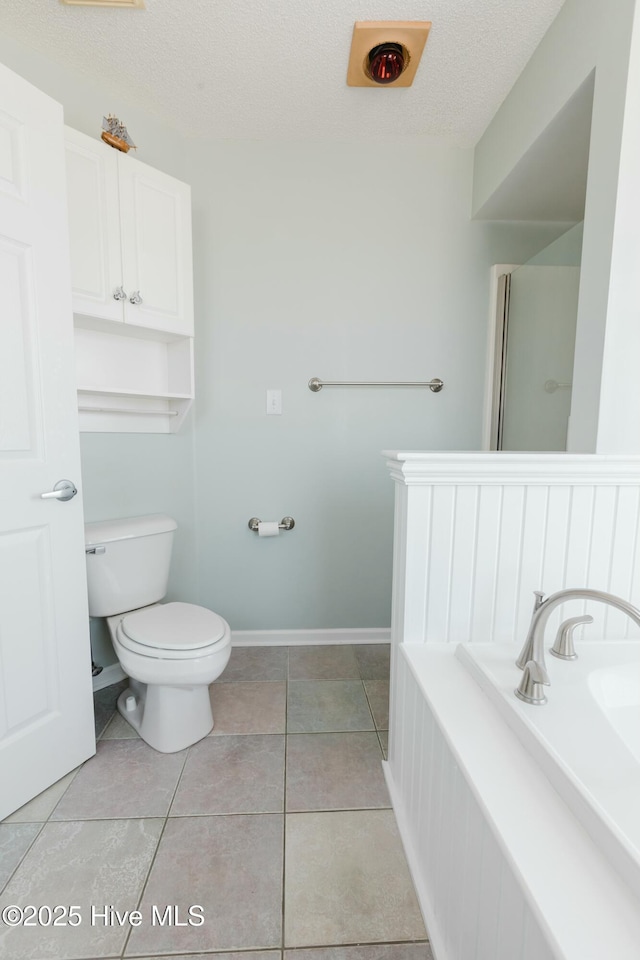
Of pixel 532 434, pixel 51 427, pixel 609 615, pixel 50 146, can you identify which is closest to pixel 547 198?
pixel 532 434

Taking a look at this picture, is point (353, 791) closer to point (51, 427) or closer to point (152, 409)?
point (51, 427)

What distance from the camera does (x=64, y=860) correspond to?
1.11 metres

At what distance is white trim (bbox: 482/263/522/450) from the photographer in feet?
6.87

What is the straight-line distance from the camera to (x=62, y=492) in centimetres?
131

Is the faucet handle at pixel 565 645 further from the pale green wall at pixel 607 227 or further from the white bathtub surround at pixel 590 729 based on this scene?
the pale green wall at pixel 607 227

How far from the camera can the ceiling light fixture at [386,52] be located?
139cm

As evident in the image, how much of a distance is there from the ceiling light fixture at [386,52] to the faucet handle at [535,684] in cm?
186

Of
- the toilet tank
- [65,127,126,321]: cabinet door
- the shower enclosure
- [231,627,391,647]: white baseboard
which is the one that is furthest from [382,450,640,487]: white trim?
[231,627,391,647]: white baseboard

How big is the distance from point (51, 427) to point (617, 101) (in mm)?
1715

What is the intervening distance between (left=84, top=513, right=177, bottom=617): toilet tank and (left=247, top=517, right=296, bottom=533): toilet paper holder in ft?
1.33

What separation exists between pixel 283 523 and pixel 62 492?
3.38ft

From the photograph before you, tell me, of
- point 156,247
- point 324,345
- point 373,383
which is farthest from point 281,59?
point 373,383

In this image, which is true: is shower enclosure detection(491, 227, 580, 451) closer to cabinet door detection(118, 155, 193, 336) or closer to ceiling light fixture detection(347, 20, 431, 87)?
ceiling light fixture detection(347, 20, 431, 87)

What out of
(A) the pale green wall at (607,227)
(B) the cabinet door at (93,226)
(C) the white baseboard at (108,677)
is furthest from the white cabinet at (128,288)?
(A) the pale green wall at (607,227)
